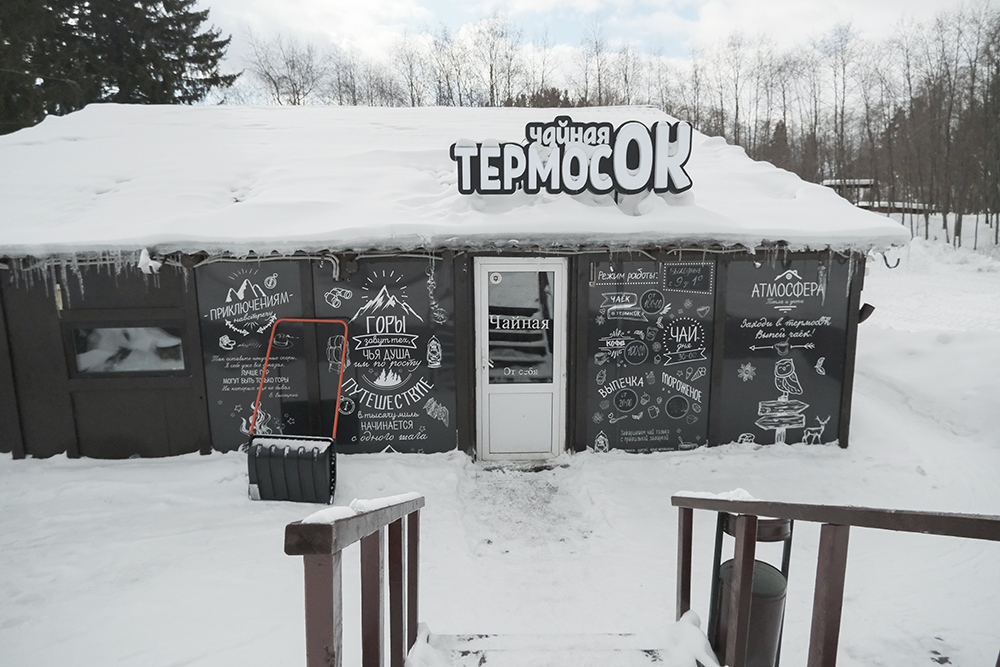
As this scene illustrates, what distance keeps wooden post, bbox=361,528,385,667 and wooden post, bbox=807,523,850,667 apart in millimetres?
1631

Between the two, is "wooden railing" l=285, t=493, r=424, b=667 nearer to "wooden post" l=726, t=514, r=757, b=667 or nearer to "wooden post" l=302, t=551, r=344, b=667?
"wooden post" l=302, t=551, r=344, b=667

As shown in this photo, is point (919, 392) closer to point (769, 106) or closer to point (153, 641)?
point (153, 641)

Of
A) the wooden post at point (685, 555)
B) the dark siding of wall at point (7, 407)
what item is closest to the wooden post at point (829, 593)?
the wooden post at point (685, 555)

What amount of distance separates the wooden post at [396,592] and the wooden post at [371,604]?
0.38 m

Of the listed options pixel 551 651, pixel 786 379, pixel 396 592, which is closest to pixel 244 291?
pixel 396 592

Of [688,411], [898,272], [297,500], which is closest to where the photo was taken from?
[297,500]

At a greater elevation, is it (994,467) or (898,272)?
(898,272)

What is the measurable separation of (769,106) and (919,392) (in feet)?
84.5

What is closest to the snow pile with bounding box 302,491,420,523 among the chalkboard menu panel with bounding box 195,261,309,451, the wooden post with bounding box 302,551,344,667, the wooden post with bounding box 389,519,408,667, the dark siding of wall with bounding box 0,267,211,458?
the wooden post with bounding box 302,551,344,667

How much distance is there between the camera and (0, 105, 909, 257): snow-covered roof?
580 centimetres

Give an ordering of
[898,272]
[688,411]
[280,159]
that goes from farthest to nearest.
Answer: [898,272] < [280,159] < [688,411]

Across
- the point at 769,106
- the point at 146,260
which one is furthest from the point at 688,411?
the point at 769,106

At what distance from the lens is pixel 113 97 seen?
1953 cm

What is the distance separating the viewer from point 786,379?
6.62 meters
